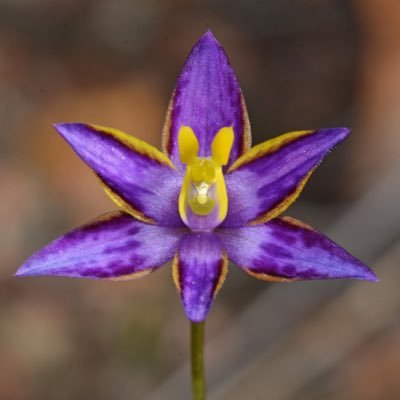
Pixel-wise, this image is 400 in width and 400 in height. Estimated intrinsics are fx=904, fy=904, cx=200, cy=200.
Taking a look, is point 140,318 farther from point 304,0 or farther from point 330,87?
point 304,0

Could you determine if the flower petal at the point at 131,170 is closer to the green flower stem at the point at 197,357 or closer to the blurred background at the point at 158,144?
the green flower stem at the point at 197,357

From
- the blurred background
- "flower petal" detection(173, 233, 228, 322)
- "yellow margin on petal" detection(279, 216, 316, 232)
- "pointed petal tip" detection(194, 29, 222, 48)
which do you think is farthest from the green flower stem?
the blurred background

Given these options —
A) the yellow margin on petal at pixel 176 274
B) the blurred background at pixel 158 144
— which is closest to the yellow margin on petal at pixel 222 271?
the yellow margin on petal at pixel 176 274

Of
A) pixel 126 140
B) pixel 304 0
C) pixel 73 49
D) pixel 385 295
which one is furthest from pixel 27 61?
pixel 126 140

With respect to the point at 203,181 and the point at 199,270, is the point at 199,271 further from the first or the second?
the point at 203,181

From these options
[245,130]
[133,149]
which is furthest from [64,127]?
[245,130]

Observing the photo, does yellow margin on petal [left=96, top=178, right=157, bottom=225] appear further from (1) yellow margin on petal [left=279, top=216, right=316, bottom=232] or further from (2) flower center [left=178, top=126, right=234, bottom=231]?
(1) yellow margin on petal [left=279, top=216, right=316, bottom=232]
